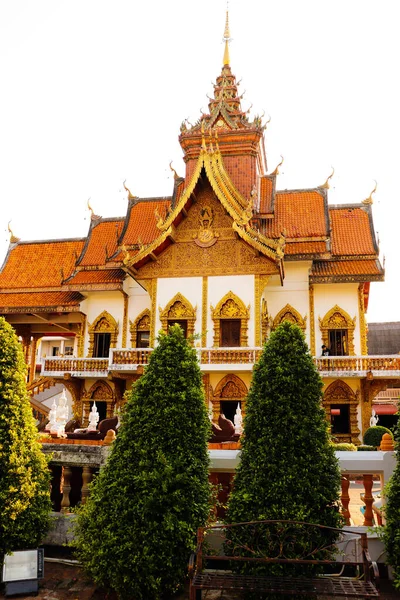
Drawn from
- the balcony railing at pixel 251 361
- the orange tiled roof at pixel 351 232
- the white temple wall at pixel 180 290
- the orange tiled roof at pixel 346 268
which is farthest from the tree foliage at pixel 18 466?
the orange tiled roof at pixel 351 232

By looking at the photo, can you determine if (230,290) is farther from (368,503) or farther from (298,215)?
(368,503)

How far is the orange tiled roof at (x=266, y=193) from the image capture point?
60.4ft

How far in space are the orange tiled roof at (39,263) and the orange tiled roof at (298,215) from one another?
23.7 feet

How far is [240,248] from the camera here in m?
15.8

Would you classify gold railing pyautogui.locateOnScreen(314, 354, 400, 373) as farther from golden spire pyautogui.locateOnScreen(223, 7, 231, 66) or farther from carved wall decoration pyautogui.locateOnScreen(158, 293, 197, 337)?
golden spire pyautogui.locateOnScreen(223, 7, 231, 66)

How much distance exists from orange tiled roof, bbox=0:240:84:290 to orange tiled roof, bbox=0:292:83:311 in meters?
0.41

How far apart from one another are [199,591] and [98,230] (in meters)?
16.9

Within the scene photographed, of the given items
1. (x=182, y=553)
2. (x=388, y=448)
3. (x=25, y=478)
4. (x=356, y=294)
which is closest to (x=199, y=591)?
(x=182, y=553)

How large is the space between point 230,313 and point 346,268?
4058 mm

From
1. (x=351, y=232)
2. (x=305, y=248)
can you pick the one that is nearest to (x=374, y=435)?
(x=305, y=248)

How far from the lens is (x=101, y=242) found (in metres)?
19.7

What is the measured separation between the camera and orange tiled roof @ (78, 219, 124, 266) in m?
18.9

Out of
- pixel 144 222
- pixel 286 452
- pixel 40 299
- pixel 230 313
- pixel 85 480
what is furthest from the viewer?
pixel 144 222

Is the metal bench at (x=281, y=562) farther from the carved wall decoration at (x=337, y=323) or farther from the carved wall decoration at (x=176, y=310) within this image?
the carved wall decoration at (x=337, y=323)
